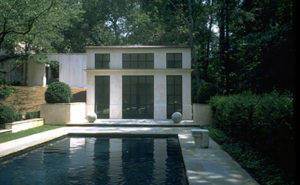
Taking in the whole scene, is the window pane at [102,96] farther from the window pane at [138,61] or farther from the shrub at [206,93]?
the shrub at [206,93]

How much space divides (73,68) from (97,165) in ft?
63.0

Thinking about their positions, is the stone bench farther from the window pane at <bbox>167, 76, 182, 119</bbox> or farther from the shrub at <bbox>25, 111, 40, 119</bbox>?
the shrub at <bbox>25, 111, 40, 119</bbox>

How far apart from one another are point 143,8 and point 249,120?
27345 millimetres

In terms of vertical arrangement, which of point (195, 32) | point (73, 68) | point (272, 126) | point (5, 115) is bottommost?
point (5, 115)

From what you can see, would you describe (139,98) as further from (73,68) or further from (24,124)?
(73,68)

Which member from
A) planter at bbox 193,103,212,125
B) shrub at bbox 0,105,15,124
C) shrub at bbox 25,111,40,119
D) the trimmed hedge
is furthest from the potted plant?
the trimmed hedge

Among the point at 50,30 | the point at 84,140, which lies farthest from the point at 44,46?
the point at 84,140

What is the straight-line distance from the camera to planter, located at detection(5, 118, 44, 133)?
1273 cm

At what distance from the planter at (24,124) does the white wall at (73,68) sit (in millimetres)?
9142

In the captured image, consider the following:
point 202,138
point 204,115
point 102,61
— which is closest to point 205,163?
point 202,138

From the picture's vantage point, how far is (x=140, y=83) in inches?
786

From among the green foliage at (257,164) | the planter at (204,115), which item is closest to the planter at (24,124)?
the planter at (204,115)

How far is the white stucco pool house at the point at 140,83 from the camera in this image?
64.1ft

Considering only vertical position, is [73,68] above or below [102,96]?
above
